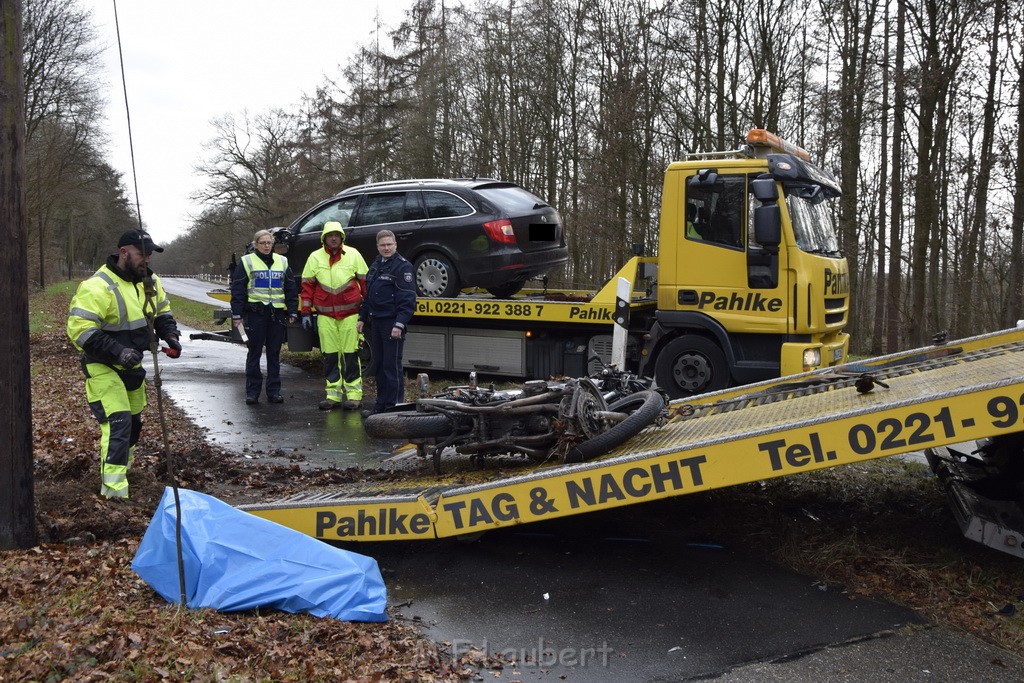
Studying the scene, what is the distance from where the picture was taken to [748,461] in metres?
4.00

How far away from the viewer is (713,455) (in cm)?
405

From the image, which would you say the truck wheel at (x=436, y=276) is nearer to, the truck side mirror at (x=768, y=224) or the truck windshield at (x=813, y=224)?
the truck side mirror at (x=768, y=224)

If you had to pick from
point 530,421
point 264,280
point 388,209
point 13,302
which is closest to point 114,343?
point 13,302

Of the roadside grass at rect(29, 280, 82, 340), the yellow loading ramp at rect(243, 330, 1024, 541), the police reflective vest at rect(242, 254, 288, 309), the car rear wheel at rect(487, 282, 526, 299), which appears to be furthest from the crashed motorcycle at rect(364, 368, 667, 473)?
the roadside grass at rect(29, 280, 82, 340)

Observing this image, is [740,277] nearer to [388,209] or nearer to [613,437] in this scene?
[613,437]

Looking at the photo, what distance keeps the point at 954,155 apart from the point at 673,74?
20.8 feet

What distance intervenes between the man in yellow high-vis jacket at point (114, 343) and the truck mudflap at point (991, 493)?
4.95 metres

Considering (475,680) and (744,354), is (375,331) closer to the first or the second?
(744,354)

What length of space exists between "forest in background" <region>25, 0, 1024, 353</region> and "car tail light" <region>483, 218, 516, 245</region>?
3304 mm

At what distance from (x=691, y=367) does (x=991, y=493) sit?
169 inches

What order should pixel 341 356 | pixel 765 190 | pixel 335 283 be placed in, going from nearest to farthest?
pixel 765 190, pixel 335 283, pixel 341 356

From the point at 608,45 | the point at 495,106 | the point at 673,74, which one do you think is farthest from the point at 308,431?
the point at 495,106

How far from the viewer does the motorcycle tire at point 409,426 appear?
5129mm

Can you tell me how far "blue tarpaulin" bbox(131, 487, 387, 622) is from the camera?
3707mm
